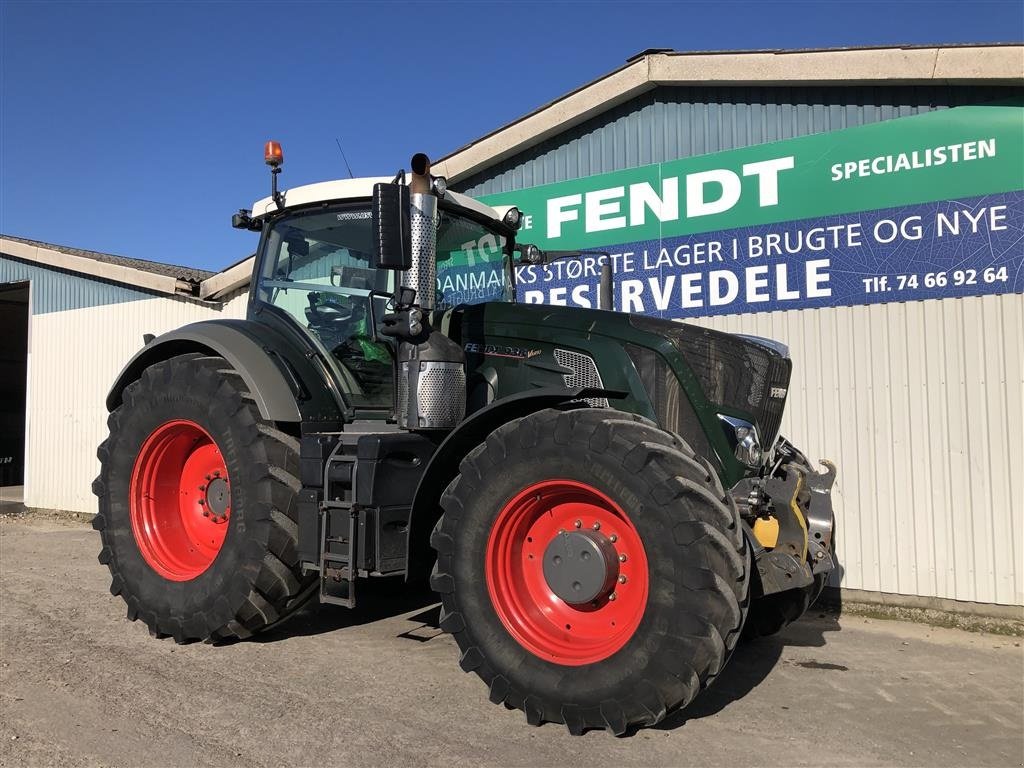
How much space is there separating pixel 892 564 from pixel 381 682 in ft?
13.1

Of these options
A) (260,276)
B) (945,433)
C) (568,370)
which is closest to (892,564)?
(945,433)

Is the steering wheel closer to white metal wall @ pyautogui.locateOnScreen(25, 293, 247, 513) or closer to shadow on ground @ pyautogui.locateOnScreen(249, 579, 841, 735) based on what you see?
shadow on ground @ pyautogui.locateOnScreen(249, 579, 841, 735)

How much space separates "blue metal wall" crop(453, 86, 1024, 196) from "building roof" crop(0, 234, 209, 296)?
167 inches

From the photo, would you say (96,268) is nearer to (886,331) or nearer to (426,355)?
(426,355)

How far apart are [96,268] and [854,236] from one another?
389 inches

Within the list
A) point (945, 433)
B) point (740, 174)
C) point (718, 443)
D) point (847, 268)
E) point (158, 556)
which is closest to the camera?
point (718, 443)

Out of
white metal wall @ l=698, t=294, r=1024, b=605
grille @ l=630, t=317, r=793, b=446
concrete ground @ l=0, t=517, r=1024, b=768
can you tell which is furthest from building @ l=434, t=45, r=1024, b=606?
grille @ l=630, t=317, r=793, b=446

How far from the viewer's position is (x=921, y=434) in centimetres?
591

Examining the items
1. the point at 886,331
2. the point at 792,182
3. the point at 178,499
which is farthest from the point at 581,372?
the point at 792,182

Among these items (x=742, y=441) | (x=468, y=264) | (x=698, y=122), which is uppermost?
(x=698, y=122)

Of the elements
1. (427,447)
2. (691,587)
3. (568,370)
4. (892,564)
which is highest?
(568,370)

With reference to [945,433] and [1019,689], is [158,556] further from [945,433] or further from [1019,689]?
[945,433]

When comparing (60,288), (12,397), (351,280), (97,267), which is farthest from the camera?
(12,397)

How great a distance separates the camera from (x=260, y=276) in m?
5.15
